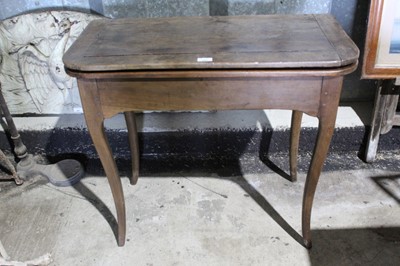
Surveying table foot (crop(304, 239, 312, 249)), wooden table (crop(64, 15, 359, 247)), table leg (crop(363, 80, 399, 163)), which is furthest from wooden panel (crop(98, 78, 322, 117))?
table leg (crop(363, 80, 399, 163))

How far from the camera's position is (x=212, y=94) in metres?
1.19

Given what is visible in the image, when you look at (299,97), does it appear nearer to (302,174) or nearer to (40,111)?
(302,174)

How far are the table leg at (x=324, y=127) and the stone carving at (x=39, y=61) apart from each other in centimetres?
117

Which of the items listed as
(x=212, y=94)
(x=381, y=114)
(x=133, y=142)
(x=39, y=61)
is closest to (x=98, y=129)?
(x=212, y=94)

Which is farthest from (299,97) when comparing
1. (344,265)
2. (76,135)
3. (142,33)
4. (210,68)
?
(76,135)

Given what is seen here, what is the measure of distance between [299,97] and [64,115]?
4.50 ft

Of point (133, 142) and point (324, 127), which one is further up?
point (324, 127)

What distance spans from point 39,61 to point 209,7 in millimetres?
846

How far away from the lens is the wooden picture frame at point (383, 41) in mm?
1613

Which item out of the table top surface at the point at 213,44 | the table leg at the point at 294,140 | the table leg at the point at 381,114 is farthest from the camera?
the table leg at the point at 381,114

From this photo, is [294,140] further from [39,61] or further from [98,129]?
[39,61]

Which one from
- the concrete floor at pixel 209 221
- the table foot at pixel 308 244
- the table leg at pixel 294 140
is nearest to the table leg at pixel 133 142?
the concrete floor at pixel 209 221

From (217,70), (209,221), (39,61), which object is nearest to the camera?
(217,70)

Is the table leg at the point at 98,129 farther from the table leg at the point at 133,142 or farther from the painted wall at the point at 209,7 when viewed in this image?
the painted wall at the point at 209,7
